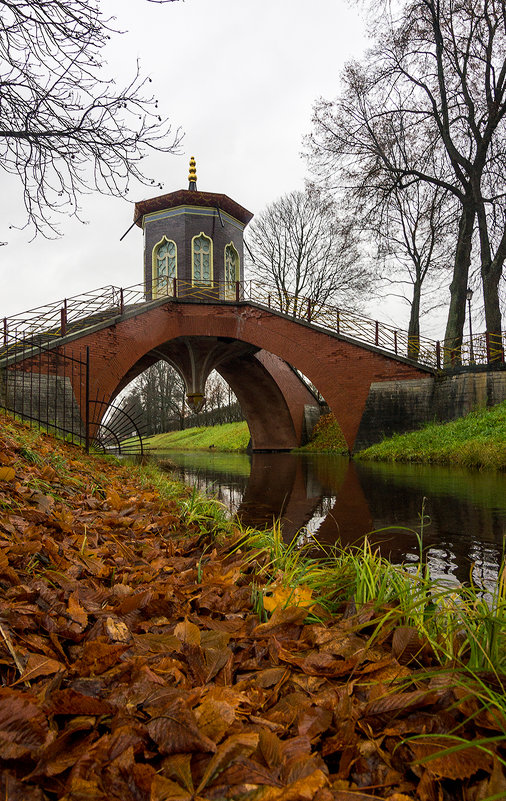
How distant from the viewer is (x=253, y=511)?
6.20 metres

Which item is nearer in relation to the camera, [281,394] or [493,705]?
[493,705]

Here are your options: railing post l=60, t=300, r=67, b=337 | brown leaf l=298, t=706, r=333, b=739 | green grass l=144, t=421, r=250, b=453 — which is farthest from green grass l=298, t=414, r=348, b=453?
brown leaf l=298, t=706, r=333, b=739

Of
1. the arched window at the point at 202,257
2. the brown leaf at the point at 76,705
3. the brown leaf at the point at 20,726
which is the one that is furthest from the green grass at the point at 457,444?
the arched window at the point at 202,257

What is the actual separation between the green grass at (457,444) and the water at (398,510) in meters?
0.98

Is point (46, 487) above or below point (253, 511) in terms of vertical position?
above

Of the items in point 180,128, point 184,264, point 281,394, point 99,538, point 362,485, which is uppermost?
point 184,264

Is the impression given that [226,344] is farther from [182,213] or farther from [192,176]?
[192,176]

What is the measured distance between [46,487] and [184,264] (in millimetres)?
19727

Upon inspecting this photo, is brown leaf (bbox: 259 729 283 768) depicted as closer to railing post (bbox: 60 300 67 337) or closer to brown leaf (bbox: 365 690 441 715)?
brown leaf (bbox: 365 690 441 715)

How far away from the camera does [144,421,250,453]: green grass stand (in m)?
28.0

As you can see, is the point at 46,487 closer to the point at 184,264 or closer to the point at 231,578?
the point at 231,578

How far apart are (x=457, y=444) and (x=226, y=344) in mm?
11390

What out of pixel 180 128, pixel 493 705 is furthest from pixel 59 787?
pixel 180 128

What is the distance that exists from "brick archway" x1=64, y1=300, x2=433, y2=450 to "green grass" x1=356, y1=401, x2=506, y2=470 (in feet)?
6.83
